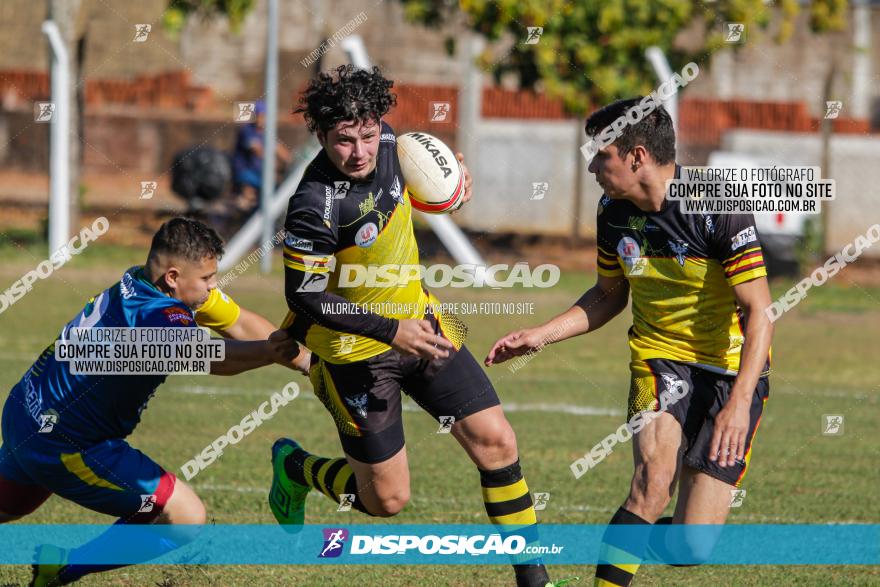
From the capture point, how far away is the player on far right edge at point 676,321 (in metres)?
5.14

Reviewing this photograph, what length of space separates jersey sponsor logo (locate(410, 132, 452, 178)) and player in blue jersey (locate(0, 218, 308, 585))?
1.22 m

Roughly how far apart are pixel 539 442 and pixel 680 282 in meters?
3.88

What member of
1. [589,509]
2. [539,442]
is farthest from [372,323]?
[539,442]

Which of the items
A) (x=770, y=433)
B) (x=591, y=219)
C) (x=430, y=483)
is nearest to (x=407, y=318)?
(x=430, y=483)

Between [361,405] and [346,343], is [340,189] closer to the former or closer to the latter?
[346,343]

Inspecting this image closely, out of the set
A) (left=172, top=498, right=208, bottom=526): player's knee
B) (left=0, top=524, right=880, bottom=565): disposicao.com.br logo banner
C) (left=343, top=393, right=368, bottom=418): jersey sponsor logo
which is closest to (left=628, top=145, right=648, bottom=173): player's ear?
(left=343, top=393, right=368, bottom=418): jersey sponsor logo

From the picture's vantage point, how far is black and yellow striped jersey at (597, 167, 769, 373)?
5297mm

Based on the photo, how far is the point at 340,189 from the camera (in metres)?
5.41

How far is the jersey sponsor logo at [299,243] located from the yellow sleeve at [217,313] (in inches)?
27.0

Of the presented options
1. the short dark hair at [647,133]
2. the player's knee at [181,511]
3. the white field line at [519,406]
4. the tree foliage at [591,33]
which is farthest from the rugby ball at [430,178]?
the tree foliage at [591,33]

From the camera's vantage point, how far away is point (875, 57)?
104ft

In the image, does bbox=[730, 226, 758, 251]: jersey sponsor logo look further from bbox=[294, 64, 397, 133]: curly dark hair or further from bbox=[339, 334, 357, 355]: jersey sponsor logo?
bbox=[339, 334, 357, 355]: jersey sponsor logo

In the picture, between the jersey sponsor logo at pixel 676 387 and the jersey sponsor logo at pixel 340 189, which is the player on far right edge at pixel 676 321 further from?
the jersey sponsor logo at pixel 340 189

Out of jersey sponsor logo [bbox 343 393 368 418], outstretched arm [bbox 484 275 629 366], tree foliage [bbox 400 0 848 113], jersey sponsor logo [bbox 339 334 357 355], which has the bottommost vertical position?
jersey sponsor logo [bbox 343 393 368 418]
